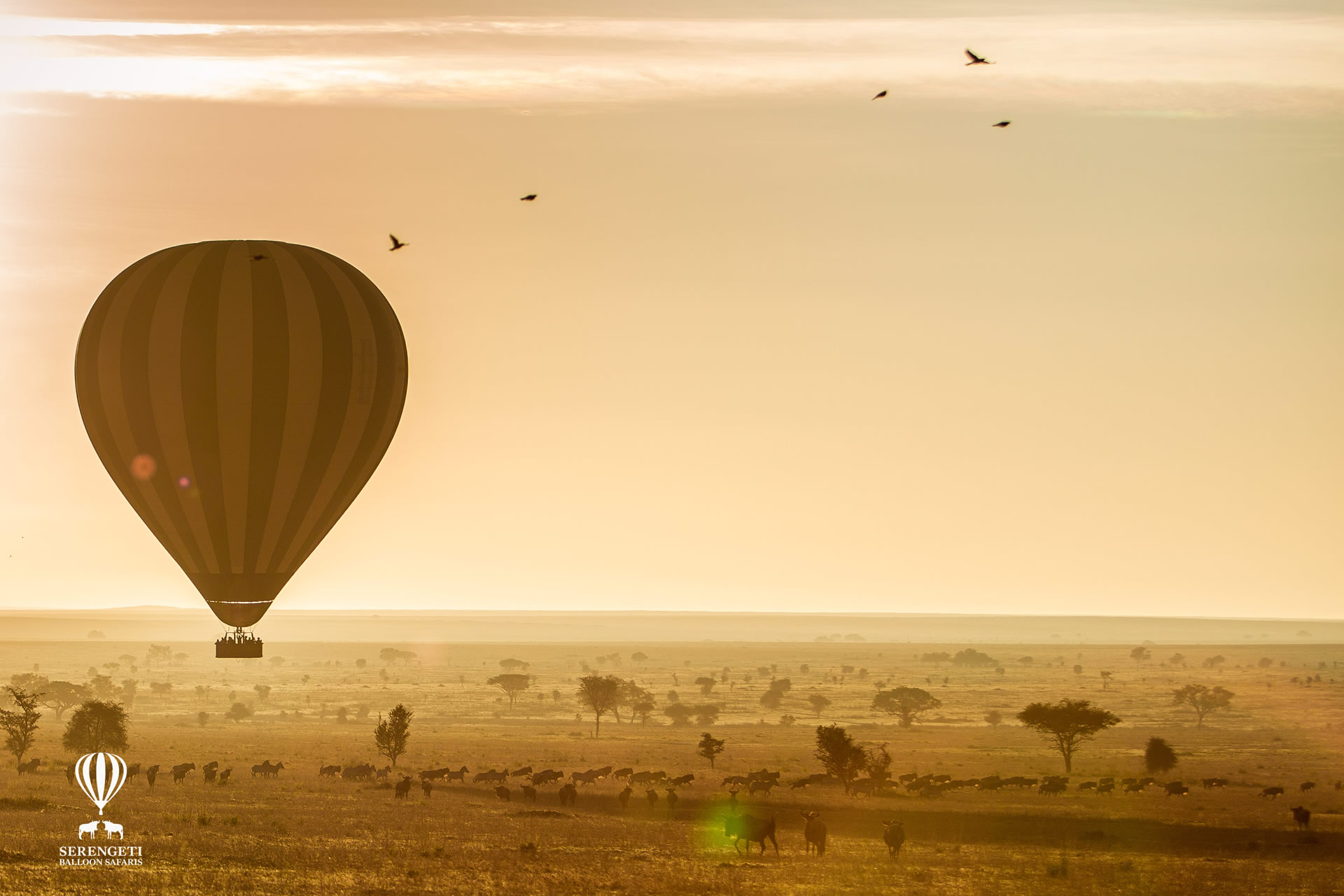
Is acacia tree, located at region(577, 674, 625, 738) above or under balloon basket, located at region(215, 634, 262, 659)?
under

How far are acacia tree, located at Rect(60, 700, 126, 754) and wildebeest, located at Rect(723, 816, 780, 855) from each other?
135 feet

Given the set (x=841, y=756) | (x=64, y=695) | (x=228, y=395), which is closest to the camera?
(x=228, y=395)

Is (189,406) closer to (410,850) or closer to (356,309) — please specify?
(356,309)

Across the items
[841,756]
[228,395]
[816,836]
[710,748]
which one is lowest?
[816,836]

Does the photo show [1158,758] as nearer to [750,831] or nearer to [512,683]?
[750,831]

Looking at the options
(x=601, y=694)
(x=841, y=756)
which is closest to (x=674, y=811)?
(x=841, y=756)

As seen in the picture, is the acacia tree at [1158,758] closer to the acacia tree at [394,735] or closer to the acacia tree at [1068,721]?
the acacia tree at [1068,721]

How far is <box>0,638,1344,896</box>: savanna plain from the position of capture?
1671 inches

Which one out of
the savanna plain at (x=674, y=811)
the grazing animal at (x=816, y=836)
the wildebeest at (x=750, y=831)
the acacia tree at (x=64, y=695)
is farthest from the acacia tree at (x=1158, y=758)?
the acacia tree at (x=64, y=695)

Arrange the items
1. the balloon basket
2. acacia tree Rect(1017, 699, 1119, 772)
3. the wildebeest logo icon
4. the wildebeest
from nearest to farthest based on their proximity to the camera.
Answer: the balloon basket < the wildebeest < the wildebeest logo icon < acacia tree Rect(1017, 699, 1119, 772)

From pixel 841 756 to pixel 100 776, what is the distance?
111 feet

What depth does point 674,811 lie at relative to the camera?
196ft

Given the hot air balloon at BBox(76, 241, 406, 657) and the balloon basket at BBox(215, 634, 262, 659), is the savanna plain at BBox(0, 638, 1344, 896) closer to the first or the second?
the balloon basket at BBox(215, 634, 262, 659)

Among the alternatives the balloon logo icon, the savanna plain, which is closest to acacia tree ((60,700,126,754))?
the savanna plain
